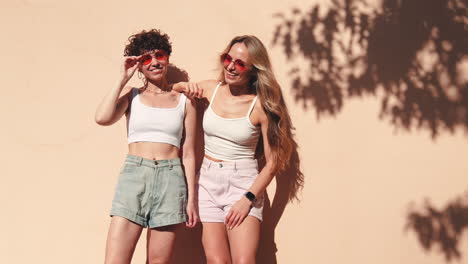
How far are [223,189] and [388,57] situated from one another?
2080 mm

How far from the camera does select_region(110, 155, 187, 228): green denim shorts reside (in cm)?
384

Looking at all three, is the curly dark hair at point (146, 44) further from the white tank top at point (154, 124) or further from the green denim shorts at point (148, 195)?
the green denim shorts at point (148, 195)

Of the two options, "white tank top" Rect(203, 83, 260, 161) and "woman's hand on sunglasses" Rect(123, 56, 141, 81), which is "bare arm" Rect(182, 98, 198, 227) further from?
"woman's hand on sunglasses" Rect(123, 56, 141, 81)

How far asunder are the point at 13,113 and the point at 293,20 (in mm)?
2954

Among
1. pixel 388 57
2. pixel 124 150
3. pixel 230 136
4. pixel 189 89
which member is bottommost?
pixel 124 150

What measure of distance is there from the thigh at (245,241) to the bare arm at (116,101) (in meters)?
1.39

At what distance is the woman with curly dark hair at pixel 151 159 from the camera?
3844 millimetres

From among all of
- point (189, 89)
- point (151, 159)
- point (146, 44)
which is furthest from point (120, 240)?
point (146, 44)

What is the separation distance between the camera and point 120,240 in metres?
3.80

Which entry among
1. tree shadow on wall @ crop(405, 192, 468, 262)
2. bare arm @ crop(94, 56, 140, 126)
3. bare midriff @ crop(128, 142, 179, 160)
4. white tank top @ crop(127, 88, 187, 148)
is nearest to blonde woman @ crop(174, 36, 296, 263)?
white tank top @ crop(127, 88, 187, 148)

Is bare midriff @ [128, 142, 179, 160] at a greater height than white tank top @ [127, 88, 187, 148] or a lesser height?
lesser

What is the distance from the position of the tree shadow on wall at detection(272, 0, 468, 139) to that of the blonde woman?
63cm

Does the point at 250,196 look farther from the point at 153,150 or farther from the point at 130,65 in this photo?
the point at 130,65

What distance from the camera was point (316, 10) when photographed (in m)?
4.68
